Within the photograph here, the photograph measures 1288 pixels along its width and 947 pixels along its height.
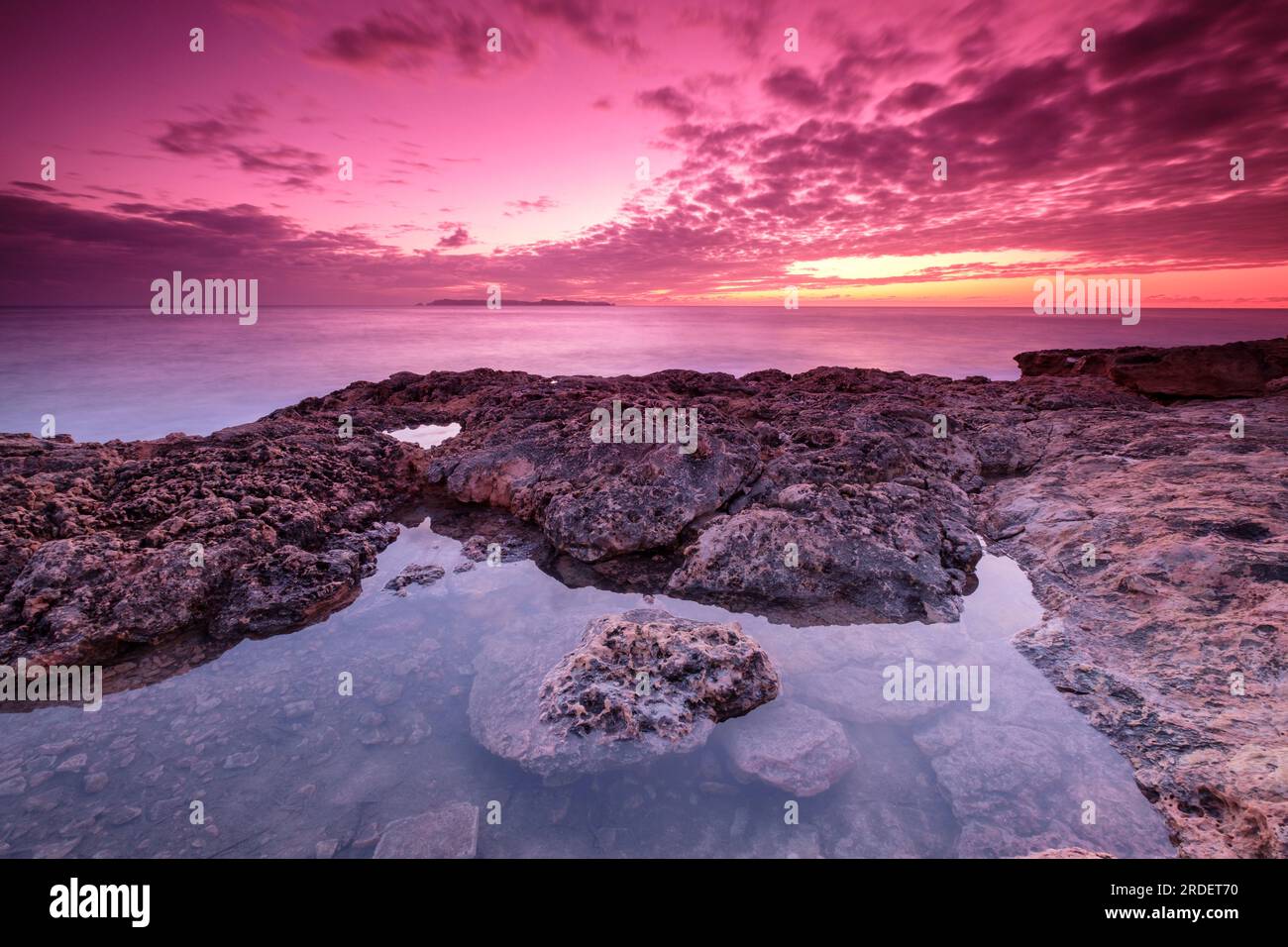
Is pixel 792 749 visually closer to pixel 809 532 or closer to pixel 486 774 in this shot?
pixel 486 774

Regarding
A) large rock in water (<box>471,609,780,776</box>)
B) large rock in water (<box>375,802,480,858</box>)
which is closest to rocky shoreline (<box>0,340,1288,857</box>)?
large rock in water (<box>471,609,780,776</box>)

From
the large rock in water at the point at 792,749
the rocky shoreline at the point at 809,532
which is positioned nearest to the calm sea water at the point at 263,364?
the rocky shoreline at the point at 809,532

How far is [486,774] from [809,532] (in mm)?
3735

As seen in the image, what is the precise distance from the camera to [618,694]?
13.3 feet

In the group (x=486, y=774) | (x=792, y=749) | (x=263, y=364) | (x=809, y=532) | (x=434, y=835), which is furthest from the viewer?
(x=263, y=364)

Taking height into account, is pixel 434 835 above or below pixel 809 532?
below

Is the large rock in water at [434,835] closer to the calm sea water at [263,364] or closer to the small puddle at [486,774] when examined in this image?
the small puddle at [486,774]

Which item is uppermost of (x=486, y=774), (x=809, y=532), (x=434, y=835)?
(x=809, y=532)

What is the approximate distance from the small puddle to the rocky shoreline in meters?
0.37

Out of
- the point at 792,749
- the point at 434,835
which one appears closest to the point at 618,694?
the point at 792,749

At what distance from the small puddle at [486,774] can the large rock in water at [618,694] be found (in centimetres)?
13

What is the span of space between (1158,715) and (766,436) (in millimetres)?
5372

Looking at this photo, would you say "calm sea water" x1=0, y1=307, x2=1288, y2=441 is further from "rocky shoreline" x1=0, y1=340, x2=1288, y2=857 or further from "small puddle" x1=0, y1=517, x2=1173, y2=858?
"small puddle" x1=0, y1=517, x2=1173, y2=858
